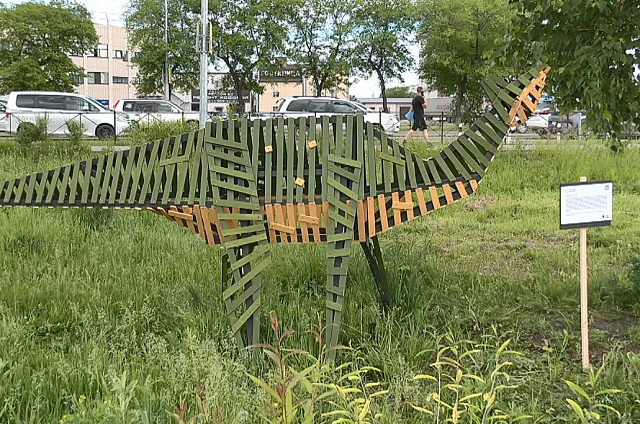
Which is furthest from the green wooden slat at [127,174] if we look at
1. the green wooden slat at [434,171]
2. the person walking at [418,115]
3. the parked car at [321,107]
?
the parked car at [321,107]

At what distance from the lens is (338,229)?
11.7 feet

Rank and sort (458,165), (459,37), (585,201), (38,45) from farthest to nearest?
(38,45) < (459,37) < (458,165) < (585,201)

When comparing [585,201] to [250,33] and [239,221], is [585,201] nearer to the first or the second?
[239,221]

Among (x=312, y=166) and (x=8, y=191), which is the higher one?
(x=312, y=166)

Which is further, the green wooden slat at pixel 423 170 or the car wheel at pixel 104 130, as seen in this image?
the car wheel at pixel 104 130

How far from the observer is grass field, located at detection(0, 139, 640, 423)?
291 cm

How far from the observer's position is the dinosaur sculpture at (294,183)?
3.58m

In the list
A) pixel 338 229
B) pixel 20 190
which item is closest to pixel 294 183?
pixel 338 229

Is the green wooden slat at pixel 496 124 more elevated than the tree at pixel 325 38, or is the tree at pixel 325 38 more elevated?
the tree at pixel 325 38

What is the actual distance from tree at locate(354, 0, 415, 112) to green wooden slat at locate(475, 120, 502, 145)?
1203 inches

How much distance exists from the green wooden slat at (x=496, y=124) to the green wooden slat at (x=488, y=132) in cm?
3

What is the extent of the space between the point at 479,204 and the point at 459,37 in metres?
24.5

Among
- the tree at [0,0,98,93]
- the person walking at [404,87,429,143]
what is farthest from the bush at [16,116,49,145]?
the tree at [0,0,98,93]

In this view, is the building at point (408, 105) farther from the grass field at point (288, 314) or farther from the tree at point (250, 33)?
the grass field at point (288, 314)
